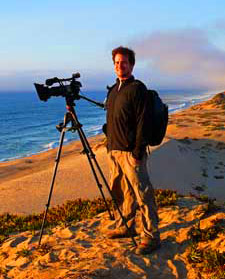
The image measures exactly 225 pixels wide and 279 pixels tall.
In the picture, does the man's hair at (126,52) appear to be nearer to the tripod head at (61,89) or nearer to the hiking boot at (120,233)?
the tripod head at (61,89)

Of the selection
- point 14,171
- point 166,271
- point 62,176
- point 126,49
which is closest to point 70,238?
A: point 166,271

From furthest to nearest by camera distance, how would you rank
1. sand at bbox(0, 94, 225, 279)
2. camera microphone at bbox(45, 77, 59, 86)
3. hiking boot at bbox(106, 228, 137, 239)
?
hiking boot at bbox(106, 228, 137, 239) → camera microphone at bbox(45, 77, 59, 86) → sand at bbox(0, 94, 225, 279)

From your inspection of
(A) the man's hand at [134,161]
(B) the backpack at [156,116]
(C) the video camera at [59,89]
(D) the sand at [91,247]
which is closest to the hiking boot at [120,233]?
(D) the sand at [91,247]

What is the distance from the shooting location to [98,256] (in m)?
5.31

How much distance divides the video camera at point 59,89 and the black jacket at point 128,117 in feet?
1.89

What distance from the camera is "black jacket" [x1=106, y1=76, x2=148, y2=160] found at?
4.88 m

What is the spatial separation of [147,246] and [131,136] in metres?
1.74

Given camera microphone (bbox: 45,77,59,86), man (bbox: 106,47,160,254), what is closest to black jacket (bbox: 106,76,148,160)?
man (bbox: 106,47,160,254)

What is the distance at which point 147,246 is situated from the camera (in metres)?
5.29

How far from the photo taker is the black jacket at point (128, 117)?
4875 millimetres

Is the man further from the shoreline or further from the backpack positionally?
the shoreline

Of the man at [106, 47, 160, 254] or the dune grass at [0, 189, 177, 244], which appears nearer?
the man at [106, 47, 160, 254]

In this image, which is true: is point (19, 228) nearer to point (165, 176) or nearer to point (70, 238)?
point (70, 238)

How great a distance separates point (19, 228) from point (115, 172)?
3.33 metres
